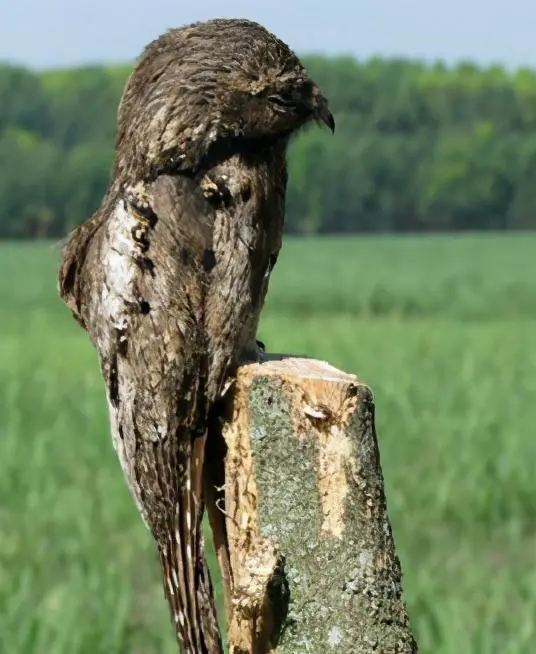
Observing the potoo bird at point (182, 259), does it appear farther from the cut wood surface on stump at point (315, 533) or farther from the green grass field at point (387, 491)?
the green grass field at point (387, 491)

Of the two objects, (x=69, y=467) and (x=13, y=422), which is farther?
(x=13, y=422)

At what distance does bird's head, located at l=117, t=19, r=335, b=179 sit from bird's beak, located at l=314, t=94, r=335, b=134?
0.38 feet

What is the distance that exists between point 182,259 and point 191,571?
0.66 metres

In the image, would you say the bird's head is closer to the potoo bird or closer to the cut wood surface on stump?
the potoo bird

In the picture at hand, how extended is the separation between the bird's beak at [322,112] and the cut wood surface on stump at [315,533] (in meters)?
0.79

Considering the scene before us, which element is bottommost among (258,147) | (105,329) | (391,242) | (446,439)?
(446,439)

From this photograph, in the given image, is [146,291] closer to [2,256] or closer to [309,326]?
[309,326]

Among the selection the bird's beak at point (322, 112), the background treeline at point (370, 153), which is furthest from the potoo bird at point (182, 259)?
the background treeline at point (370, 153)

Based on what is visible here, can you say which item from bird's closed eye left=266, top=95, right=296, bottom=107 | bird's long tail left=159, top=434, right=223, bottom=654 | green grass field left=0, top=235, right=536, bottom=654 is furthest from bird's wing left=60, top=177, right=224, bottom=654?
green grass field left=0, top=235, right=536, bottom=654

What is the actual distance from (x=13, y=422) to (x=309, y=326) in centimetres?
866

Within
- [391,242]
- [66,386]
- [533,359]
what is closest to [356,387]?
[66,386]

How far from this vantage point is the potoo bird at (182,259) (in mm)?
2619

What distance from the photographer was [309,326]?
18.7 m

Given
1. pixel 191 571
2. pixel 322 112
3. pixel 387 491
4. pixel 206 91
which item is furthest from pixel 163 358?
pixel 387 491
